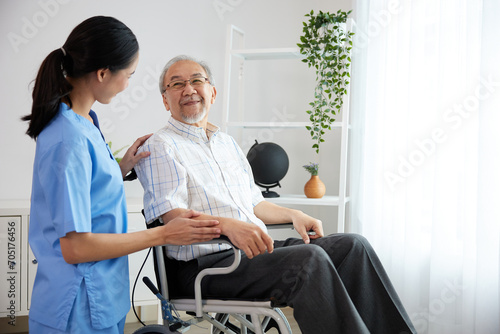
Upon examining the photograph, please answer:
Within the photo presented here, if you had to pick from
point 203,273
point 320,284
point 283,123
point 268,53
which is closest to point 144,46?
point 268,53

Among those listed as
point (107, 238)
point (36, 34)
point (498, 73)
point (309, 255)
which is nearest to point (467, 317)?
point (498, 73)

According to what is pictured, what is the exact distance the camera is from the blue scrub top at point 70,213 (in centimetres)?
124

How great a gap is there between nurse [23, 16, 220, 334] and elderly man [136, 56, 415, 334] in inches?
8.3

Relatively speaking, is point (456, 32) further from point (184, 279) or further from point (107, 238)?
point (107, 238)

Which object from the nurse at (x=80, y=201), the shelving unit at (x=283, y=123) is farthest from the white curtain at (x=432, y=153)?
the nurse at (x=80, y=201)

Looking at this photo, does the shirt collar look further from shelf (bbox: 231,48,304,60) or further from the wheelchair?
shelf (bbox: 231,48,304,60)

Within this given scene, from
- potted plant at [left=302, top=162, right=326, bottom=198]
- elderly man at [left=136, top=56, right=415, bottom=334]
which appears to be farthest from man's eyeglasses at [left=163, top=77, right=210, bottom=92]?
potted plant at [left=302, top=162, right=326, bottom=198]

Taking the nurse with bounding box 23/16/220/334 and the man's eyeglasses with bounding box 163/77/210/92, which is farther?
the man's eyeglasses with bounding box 163/77/210/92

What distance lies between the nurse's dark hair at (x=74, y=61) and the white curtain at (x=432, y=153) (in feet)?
5.67

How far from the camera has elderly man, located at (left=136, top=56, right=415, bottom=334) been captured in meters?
1.37

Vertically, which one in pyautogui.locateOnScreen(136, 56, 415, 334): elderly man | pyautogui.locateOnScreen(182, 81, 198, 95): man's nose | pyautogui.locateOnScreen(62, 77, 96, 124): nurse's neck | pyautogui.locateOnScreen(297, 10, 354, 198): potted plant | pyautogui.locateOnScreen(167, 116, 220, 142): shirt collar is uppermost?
pyautogui.locateOnScreen(297, 10, 354, 198): potted plant

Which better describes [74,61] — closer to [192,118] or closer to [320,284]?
[192,118]

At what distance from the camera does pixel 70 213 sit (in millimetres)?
1217

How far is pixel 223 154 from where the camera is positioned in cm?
199
